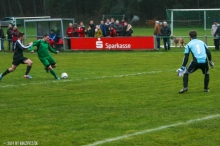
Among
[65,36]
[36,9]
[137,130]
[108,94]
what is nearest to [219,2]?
[36,9]

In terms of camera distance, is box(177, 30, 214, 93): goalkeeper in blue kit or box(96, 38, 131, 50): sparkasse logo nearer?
box(177, 30, 214, 93): goalkeeper in blue kit

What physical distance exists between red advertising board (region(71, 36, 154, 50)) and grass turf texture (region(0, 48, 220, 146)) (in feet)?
27.1

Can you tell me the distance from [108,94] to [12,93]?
273 cm

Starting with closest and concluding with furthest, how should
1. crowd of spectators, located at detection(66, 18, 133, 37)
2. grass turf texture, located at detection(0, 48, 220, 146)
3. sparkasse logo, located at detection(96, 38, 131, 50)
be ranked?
1. grass turf texture, located at detection(0, 48, 220, 146)
2. sparkasse logo, located at detection(96, 38, 131, 50)
3. crowd of spectators, located at detection(66, 18, 133, 37)

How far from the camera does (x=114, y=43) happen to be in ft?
104

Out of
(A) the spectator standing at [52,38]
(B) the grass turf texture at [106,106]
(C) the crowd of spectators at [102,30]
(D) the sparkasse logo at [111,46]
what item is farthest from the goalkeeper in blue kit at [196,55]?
(C) the crowd of spectators at [102,30]

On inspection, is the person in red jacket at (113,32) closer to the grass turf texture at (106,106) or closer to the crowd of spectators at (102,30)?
the crowd of spectators at (102,30)

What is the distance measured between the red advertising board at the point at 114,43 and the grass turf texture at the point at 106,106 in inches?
325

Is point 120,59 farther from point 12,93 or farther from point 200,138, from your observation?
point 200,138

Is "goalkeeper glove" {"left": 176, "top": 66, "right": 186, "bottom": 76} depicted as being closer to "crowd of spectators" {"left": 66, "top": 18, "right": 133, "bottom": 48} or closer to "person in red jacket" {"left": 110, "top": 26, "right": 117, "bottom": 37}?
"crowd of spectators" {"left": 66, "top": 18, "right": 133, "bottom": 48}

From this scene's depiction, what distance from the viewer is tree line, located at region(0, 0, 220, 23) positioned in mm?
68625

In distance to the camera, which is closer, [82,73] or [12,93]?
[12,93]

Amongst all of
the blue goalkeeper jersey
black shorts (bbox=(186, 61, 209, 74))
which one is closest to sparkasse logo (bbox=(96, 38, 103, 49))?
black shorts (bbox=(186, 61, 209, 74))

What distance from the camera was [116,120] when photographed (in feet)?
36.0
